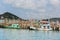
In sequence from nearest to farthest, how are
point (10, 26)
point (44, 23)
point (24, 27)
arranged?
point (44, 23) < point (24, 27) < point (10, 26)

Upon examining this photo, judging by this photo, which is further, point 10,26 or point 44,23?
point 10,26

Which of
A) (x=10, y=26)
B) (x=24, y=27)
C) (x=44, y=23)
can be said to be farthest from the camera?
(x=10, y=26)

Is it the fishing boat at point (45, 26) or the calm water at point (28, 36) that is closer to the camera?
the calm water at point (28, 36)

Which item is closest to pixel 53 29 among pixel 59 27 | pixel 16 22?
pixel 59 27

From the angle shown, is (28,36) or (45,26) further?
(45,26)

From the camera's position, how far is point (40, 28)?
144 ft

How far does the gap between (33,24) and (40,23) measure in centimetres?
165

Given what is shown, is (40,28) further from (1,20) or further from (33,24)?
(1,20)

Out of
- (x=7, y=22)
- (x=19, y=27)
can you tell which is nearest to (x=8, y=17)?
(x=7, y=22)

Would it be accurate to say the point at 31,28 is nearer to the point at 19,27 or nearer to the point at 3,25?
the point at 19,27

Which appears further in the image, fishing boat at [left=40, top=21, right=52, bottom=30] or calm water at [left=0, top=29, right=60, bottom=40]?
fishing boat at [left=40, top=21, right=52, bottom=30]

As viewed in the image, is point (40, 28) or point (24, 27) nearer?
point (40, 28)

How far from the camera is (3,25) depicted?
5169 centimetres

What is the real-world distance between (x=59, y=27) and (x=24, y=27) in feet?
21.9
